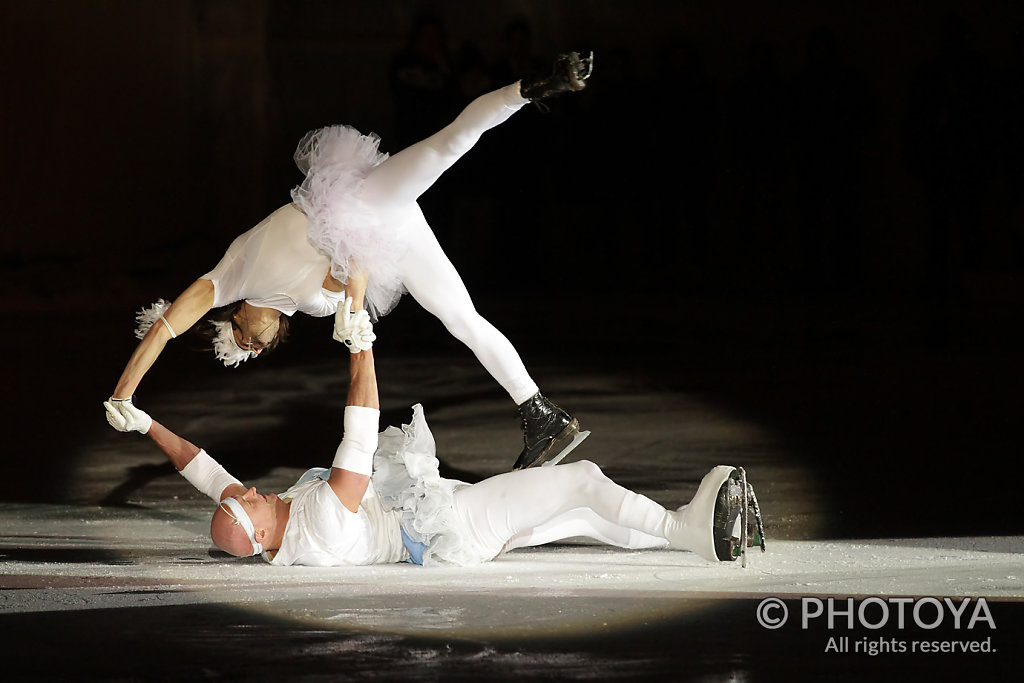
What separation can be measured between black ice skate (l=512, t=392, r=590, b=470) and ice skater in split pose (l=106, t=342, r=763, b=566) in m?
0.56

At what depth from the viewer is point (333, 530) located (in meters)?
3.17

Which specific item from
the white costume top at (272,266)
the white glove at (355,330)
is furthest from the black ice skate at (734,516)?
the white costume top at (272,266)

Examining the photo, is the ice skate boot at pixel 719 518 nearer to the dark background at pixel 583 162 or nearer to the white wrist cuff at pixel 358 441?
the white wrist cuff at pixel 358 441

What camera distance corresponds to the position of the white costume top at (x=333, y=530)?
10.4 feet

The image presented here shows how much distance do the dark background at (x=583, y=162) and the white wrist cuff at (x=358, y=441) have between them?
3.90 meters

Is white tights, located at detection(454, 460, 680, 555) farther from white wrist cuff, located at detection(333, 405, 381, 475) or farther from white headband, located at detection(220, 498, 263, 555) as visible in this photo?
white headband, located at detection(220, 498, 263, 555)

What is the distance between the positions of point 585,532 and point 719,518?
1.29ft

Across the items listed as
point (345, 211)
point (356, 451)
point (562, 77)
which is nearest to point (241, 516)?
point (356, 451)

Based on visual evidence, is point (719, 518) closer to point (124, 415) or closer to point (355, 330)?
point (355, 330)

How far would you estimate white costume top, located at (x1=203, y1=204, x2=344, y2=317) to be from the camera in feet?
12.0

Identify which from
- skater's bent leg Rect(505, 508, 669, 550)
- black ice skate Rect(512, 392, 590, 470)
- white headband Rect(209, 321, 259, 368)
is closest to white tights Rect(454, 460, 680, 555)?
skater's bent leg Rect(505, 508, 669, 550)

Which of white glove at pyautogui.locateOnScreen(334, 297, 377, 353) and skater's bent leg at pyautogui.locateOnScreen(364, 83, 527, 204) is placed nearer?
white glove at pyautogui.locateOnScreen(334, 297, 377, 353)

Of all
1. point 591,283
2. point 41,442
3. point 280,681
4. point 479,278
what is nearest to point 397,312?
point 479,278

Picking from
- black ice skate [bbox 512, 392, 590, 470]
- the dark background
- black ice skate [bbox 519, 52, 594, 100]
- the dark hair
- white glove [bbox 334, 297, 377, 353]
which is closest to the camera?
white glove [bbox 334, 297, 377, 353]
